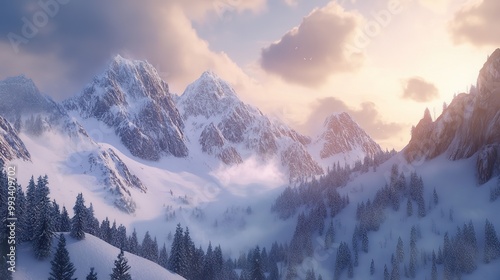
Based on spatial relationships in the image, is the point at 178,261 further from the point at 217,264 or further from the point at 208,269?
the point at 217,264

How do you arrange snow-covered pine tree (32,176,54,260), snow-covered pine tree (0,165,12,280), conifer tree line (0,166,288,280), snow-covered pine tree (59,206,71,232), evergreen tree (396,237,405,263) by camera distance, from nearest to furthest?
snow-covered pine tree (0,165,12,280)
conifer tree line (0,166,288,280)
snow-covered pine tree (32,176,54,260)
snow-covered pine tree (59,206,71,232)
evergreen tree (396,237,405,263)

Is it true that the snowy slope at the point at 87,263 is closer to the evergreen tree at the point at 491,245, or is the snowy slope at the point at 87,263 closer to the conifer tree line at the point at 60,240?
the conifer tree line at the point at 60,240

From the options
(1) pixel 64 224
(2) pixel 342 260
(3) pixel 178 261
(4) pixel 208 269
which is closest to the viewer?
(3) pixel 178 261

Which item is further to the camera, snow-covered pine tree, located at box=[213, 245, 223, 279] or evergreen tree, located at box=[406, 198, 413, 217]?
evergreen tree, located at box=[406, 198, 413, 217]

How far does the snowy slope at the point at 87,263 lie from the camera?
7056 centimetres

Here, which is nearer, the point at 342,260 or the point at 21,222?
the point at 21,222

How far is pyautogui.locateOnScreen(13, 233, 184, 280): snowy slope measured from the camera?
70.6m

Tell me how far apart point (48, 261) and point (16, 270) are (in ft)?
19.6

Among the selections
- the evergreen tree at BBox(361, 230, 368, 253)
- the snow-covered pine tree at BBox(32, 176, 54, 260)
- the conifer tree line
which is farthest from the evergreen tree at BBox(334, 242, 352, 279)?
the snow-covered pine tree at BBox(32, 176, 54, 260)

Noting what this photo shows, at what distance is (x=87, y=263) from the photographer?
76.7 meters

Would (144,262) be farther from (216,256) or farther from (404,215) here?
(404,215)

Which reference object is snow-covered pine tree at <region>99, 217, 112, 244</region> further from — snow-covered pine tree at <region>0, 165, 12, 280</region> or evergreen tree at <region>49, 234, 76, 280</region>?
evergreen tree at <region>49, 234, 76, 280</region>

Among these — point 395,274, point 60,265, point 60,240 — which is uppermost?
point 395,274

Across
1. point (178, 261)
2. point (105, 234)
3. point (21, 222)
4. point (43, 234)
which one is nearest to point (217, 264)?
point (105, 234)
